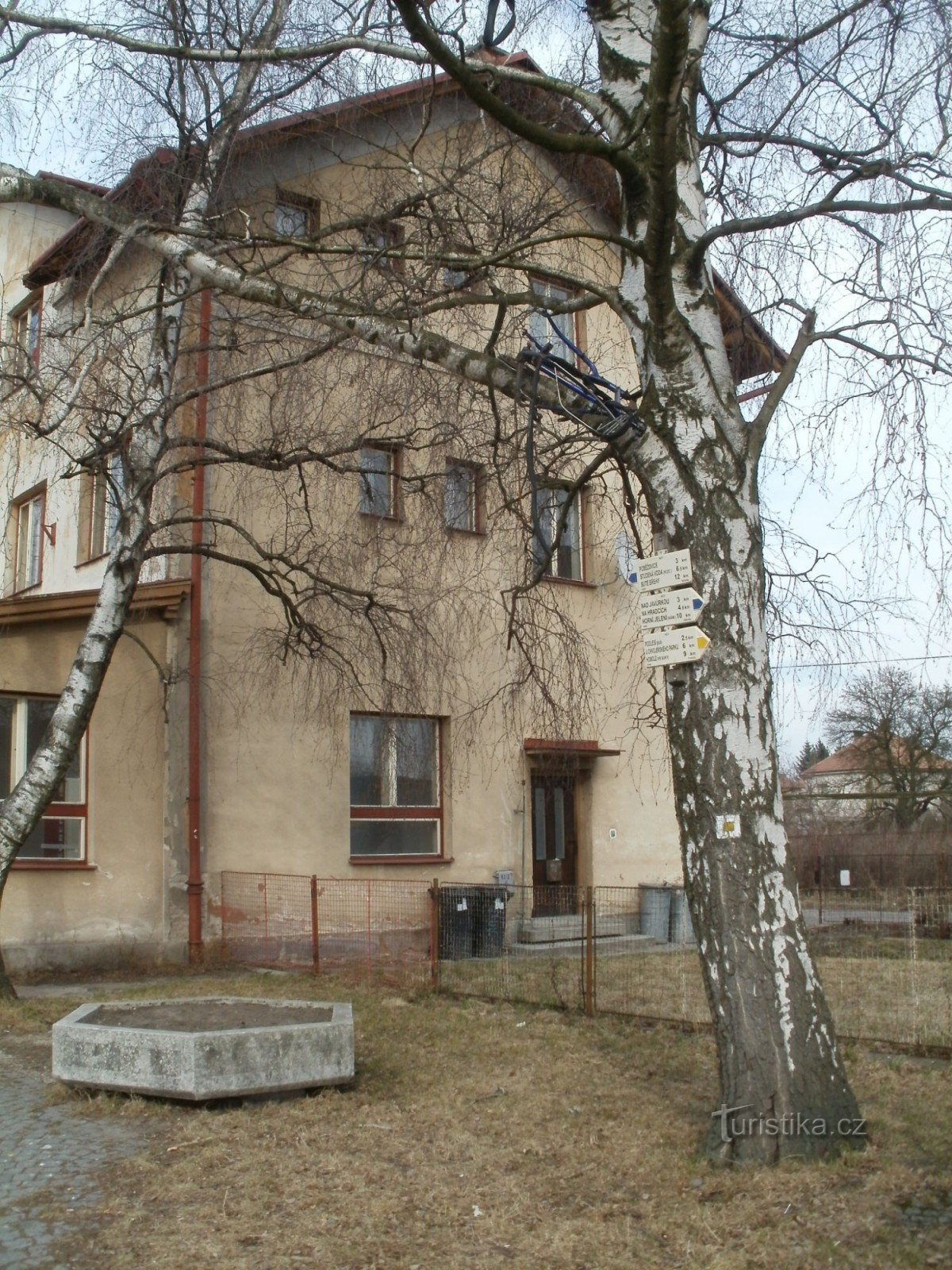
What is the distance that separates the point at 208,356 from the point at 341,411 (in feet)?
9.13

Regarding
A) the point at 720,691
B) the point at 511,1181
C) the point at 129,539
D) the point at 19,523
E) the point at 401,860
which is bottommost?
the point at 511,1181

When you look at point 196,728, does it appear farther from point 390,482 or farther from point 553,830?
point 553,830

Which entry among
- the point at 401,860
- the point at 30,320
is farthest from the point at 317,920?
the point at 30,320

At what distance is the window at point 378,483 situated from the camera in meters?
12.8

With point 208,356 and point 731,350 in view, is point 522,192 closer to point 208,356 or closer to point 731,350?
point 731,350

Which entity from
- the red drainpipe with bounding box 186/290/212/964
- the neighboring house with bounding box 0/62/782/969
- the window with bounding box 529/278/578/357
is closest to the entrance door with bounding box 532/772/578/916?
the neighboring house with bounding box 0/62/782/969

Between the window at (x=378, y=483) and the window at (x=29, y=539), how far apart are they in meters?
5.43

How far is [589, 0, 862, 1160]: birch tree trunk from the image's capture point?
19.9 feet

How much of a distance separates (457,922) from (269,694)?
3.54 metres

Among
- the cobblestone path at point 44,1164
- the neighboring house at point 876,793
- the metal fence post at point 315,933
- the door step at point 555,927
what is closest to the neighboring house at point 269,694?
the door step at point 555,927

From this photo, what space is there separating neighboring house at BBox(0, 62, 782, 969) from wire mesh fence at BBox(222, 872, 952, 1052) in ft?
1.95

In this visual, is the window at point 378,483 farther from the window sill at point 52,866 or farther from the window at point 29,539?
the window at point 29,539

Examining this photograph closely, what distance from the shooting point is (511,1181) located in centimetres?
620

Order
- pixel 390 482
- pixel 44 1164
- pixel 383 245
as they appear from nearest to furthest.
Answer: pixel 44 1164 < pixel 383 245 < pixel 390 482
